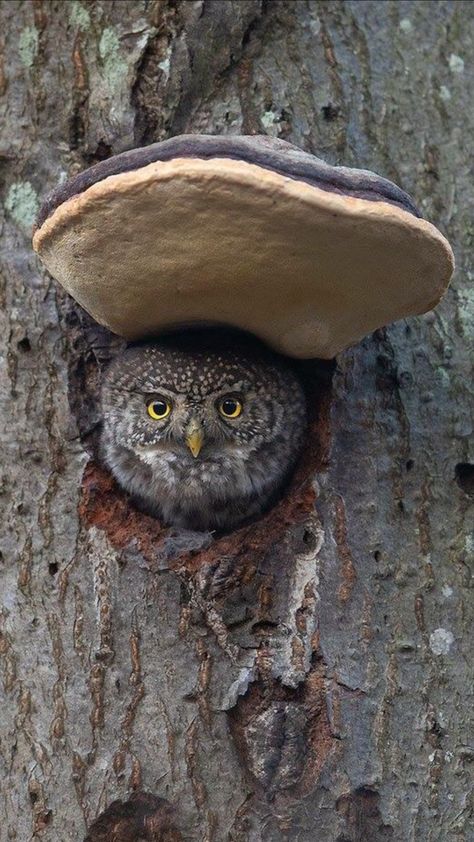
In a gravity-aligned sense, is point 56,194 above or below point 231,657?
above

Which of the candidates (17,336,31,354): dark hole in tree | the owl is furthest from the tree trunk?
the owl

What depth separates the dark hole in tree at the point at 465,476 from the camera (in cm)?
292

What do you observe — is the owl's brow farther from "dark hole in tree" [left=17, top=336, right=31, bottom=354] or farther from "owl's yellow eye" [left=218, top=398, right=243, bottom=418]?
"dark hole in tree" [left=17, top=336, right=31, bottom=354]

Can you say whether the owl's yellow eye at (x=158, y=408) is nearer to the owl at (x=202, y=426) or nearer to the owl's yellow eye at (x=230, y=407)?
the owl at (x=202, y=426)

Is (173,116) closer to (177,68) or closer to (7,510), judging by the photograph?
(177,68)

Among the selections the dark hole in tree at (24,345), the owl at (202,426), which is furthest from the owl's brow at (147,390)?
the dark hole in tree at (24,345)

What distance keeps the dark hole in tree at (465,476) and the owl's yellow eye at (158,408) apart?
0.99 m

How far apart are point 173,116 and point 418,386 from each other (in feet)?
3.54

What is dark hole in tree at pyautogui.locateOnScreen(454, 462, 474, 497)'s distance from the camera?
2.92 metres

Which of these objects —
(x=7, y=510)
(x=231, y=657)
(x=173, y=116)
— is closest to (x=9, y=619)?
(x=7, y=510)

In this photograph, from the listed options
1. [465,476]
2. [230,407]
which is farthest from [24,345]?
[465,476]

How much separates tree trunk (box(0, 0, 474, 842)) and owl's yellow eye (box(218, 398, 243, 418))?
0.31m

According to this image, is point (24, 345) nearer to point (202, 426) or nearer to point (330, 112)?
point (202, 426)

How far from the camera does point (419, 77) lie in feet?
10.8
